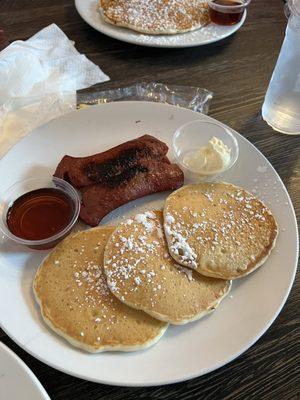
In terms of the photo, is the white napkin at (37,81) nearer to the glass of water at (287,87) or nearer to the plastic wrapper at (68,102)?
the plastic wrapper at (68,102)

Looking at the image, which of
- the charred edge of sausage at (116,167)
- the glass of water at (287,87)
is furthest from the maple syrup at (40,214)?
the glass of water at (287,87)

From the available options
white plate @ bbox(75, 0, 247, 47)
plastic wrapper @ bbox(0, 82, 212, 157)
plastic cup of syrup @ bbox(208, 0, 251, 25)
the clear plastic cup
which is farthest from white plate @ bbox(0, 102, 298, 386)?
plastic cup of syrup @ bbox(208, 0, 251, 25)

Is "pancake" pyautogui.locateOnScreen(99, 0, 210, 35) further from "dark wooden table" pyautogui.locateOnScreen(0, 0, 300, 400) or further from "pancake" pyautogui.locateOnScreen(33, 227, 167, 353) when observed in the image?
"pancake" pyautogui.locateOnScreen(33, 227, 167, 353)

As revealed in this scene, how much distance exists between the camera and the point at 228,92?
1682 millimetres

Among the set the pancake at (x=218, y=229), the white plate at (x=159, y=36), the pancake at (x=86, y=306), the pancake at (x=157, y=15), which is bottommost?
the pancake at (x=86, y=306)

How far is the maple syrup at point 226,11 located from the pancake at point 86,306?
1189 mm

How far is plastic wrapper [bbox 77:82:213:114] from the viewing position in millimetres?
1623

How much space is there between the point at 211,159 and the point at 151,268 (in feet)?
1.42

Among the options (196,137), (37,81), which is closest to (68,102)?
(37,81)

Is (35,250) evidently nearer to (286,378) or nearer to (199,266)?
(199,266)

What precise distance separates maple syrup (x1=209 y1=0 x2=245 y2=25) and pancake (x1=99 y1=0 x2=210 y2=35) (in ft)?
0.14

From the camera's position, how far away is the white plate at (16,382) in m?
0.77

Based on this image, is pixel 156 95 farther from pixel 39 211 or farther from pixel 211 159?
pixel 39 211

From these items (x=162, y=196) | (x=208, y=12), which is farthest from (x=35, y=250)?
(x=208, y=12)
